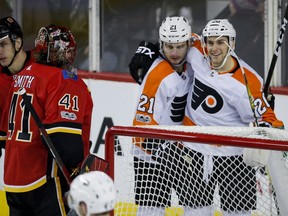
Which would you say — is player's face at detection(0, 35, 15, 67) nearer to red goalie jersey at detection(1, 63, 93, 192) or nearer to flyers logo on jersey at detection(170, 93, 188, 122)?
red goalie jersey at detection(1, 63, 93, 192)

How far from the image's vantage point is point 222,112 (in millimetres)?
4934

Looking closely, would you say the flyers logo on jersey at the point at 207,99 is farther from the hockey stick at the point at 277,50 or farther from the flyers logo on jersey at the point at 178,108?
the hockey stick at the point at 277,50

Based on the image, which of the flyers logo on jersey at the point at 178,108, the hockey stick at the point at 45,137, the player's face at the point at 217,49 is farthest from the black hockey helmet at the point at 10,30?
the player's face at the point at 217,49

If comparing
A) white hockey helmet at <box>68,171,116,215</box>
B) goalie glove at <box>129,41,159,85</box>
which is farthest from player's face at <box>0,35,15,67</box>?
white hockey helmet at <box>68,171,116,215</box>

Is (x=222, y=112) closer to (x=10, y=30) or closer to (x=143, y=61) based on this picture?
(x=143, y=61)

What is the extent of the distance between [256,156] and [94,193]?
121 centimetres

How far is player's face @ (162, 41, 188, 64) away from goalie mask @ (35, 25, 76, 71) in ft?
1.65

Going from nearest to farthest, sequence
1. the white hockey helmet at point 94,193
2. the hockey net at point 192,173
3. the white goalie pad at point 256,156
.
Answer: the white hockey helmet at point 94,193 < the white goalie pad at point 256,156 < the hockey net at point 192,173

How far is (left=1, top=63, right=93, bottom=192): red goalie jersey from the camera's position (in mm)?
4582

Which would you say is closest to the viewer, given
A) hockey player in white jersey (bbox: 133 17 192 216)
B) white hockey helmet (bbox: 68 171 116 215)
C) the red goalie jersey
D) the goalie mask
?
white hockey helmet (bbox: 68 171 116 215)

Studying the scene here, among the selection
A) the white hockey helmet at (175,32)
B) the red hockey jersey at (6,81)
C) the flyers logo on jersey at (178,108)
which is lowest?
the flyers logo on jersey at (178,108)

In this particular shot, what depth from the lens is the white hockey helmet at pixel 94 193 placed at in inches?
130

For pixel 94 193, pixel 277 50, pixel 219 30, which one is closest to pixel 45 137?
pixel 219 30

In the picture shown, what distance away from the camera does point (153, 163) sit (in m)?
4.84
